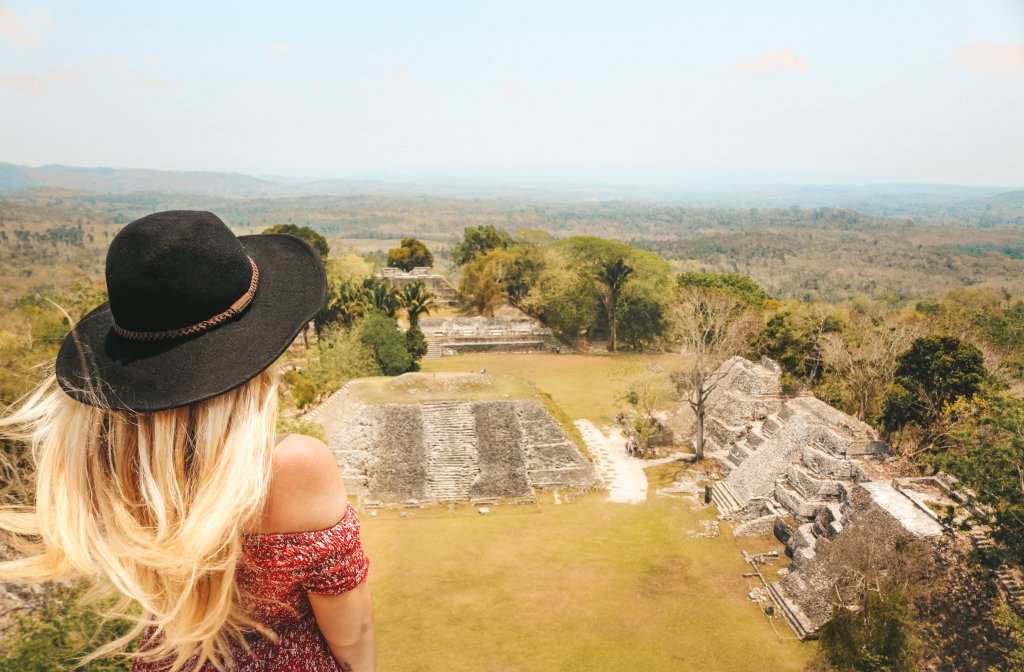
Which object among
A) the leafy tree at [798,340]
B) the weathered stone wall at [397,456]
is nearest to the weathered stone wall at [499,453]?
the weathered stone wall at [397,456]

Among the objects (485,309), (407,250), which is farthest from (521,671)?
(407,250)

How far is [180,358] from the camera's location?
4.64ft

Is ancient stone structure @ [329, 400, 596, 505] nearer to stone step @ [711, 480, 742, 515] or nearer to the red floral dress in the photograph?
stone step @ [711, 480, 742, 515]

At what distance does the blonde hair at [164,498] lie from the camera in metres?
1.39

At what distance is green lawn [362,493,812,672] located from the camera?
38.0 ft

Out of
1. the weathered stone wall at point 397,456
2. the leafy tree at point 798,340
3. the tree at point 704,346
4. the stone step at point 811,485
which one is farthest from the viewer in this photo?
the leafy tree at point 798,340

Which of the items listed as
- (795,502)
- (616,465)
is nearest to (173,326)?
(795,502)

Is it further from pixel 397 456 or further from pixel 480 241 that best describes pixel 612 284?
pixel 397 456

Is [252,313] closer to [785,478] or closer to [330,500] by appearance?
[330,500]

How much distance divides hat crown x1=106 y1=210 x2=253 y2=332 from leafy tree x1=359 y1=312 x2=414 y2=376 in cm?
2522

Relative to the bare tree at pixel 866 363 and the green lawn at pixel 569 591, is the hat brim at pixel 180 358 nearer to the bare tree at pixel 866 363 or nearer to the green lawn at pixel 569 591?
the green lawn at pixel 569 591

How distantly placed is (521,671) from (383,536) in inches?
239

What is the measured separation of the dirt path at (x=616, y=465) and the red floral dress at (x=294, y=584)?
55.8ft

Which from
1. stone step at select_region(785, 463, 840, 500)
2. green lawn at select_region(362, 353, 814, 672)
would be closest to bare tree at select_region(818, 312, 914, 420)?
stone step at select_region(785, 463, 840, 500)
